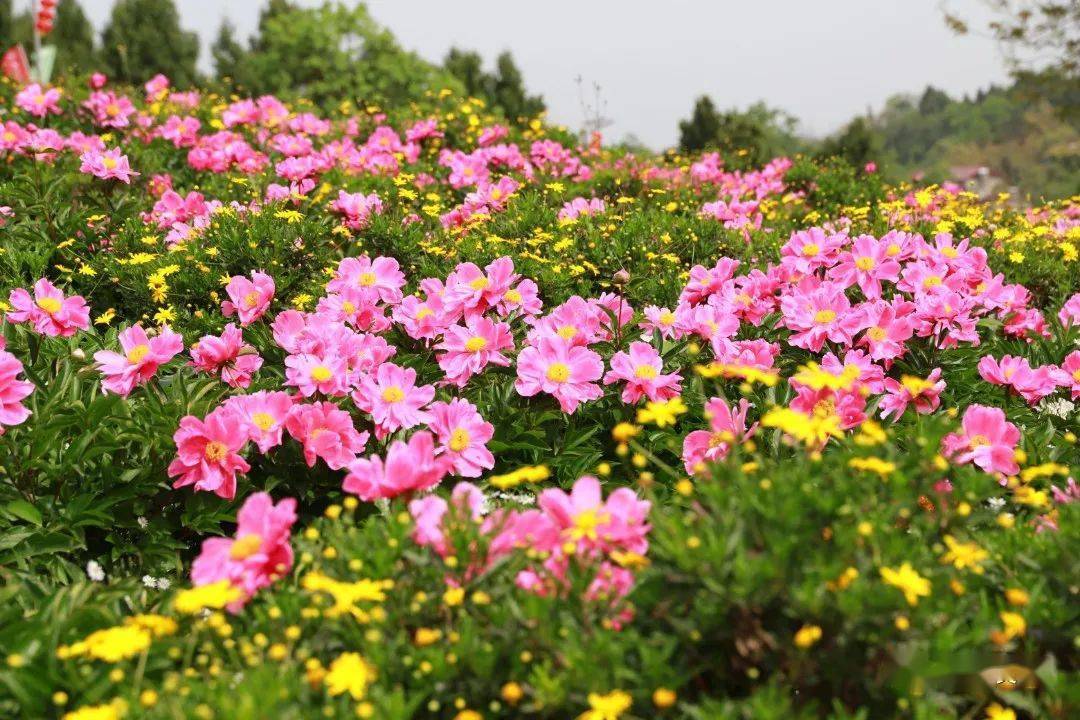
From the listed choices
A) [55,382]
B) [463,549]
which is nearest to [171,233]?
[55,382]

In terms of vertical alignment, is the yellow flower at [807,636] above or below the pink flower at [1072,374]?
above

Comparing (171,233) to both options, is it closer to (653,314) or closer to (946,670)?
(653,314)

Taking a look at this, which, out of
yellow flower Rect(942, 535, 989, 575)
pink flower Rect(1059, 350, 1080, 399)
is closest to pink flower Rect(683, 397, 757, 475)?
yellow flower Rect(942, 535, 989, 575)

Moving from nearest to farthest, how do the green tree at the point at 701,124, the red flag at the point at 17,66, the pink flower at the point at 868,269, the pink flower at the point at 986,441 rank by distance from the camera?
the pink flower at the point at 986,441 → the pink flower at the point at 868,269 → the red flag at the point at 17,66 → the green tree at the point at 701,124

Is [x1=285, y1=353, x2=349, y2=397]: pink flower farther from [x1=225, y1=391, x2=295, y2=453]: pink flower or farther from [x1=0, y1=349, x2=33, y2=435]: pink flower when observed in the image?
[x1=0, y1=349, x2=33, y2=435]: pink flower

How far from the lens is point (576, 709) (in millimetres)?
1346

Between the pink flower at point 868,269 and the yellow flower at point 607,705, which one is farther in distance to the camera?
the pink flower at point 868,269

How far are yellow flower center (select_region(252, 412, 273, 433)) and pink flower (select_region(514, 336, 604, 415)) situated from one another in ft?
2.33

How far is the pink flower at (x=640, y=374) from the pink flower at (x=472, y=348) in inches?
14.4

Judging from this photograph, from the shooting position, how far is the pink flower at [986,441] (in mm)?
2008

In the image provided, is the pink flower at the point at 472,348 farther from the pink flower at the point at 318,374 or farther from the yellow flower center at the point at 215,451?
the yellow flower center at the point at 215,451

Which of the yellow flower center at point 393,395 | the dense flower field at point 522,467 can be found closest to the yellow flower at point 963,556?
the dense flower field at point 522,467

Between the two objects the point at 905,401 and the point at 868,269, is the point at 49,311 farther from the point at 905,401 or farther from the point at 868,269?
the point at 868,269

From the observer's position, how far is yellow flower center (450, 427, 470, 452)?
2195mm
